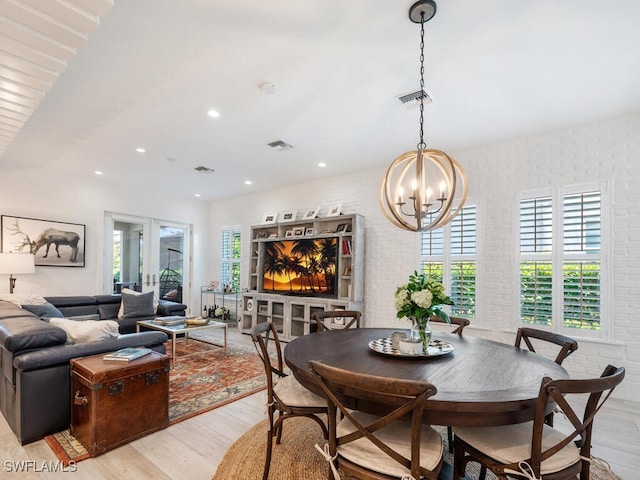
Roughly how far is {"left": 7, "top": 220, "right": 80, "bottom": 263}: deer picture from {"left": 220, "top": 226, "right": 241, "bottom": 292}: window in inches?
107

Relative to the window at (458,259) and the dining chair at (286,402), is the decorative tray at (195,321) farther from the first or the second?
the window at (458,259)

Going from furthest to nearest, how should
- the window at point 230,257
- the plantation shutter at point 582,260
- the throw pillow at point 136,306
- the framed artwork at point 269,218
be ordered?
the window at point 230,257 < the framed artwork at point 269,218 < the throw pillow at point 136,306 < the plantation shutter at point 582,260

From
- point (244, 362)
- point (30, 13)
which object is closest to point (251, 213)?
point (244, 362)

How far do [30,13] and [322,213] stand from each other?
443cm

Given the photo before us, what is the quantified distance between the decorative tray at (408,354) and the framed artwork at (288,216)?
158 inches

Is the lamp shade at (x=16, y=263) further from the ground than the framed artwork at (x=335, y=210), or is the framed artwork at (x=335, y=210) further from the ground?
the framed artwork at (x=335, y=210)

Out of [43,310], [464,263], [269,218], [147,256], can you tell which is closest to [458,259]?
[464,263]

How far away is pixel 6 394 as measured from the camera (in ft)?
8.55

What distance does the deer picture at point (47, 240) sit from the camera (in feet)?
16.6

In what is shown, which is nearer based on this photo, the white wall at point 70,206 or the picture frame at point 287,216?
the white wall at point 70,206

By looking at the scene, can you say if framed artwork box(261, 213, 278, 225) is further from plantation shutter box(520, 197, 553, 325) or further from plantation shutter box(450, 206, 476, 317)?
plantation shutter box(520, 197, 553, 325)

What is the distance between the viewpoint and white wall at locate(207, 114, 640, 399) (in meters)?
3.35

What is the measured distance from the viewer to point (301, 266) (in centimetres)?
576

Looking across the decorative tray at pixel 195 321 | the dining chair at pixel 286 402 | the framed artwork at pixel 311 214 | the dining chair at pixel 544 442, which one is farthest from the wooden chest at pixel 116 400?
the framed artwork at pixel 311 214
